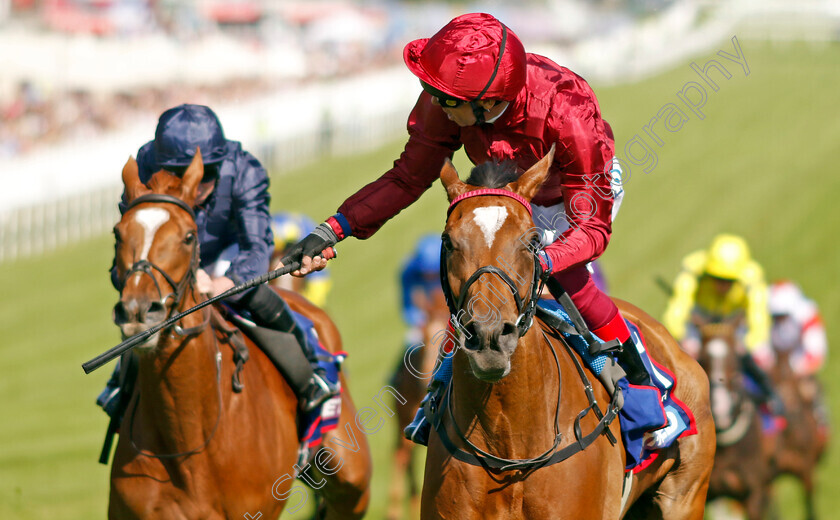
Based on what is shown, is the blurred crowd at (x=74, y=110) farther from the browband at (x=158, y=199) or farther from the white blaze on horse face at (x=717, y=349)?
the browband at (x=158, y=199)

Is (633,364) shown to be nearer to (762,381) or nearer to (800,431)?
(762,381)

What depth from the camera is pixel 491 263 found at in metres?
3.22

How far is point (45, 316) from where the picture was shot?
48.2 ft

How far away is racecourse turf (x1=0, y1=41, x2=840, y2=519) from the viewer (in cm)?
979

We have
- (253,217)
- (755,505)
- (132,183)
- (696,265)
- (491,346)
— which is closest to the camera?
(491,346)

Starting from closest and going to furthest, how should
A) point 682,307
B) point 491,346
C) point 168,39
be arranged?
point 491,346 < point 682,307 < point 168,39

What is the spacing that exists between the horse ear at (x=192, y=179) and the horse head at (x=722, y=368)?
3623 mm

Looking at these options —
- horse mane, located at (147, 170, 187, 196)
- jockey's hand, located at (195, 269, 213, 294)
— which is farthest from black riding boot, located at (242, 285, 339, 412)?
horse mane, located at (147, 170, 187, 196)

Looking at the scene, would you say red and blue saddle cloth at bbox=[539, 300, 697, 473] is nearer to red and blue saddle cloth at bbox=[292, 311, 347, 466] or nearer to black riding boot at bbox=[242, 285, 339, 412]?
black riding boot at bbox=[242, 285, 339, 412]

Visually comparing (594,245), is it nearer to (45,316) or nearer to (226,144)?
(226,144)

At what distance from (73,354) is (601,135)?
1080 centimetres

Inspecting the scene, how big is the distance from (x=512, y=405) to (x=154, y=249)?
1.53 m

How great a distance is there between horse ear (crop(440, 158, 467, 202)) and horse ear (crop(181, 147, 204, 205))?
4.51 feet

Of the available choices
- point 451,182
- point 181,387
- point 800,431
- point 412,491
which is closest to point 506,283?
point 451,182
